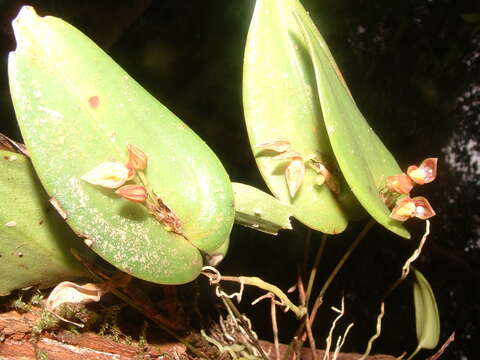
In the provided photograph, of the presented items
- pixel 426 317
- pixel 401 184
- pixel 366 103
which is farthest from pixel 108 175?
pixel 366 103

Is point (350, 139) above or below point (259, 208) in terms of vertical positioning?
above

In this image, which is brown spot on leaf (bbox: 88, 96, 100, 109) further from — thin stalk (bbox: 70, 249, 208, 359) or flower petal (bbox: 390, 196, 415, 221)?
flower petal (bbox: 390, 196, 415, 221)

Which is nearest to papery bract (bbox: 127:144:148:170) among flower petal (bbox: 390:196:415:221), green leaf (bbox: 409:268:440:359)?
flower petal (bbox: 390:196:415:221)

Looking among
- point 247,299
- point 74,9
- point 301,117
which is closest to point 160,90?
point 74,9

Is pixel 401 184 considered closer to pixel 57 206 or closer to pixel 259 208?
pixel 259 208

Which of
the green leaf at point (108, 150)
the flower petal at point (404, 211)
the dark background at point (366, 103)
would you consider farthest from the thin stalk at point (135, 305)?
the dark background at point (366, 103)

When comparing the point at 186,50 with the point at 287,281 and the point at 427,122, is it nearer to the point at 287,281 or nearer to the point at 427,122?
the point at 287,281

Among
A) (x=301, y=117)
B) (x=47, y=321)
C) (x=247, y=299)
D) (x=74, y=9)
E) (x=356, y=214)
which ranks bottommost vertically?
(x=247, y=299)

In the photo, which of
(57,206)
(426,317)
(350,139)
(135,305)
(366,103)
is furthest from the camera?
(366,103)
